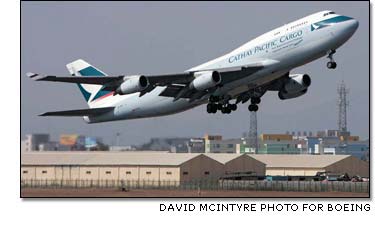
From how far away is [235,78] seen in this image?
4650 cm

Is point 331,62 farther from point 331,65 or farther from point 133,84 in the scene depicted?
point 133,84

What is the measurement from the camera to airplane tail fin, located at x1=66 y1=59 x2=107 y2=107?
5956cm

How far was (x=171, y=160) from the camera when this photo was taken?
5875cm

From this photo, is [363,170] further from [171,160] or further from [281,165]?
[171,160]

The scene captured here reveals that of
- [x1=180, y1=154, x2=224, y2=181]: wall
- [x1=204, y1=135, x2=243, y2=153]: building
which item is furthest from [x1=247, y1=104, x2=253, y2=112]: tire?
[x1=204, y1=135, x2=243, y2=153]: building

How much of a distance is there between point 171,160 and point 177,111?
897cm

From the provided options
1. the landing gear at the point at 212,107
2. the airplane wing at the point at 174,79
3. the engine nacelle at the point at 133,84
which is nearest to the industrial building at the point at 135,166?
the landing gear at the point at 212,107

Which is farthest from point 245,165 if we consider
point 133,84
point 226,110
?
point 133,84

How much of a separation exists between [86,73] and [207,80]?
55.5 feet

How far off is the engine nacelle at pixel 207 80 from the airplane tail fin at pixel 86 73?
45.9 ft

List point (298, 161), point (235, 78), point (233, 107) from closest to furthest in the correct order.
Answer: point (235, 78)
point (233, 107)
point (298, 161)

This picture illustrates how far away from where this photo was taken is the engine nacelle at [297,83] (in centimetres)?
5053

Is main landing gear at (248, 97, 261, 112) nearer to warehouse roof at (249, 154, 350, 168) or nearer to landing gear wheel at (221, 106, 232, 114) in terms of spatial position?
landing gear wheel at (221, 106, 232, 114)

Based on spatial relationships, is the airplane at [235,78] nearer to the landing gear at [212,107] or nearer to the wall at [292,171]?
the landing gear at [212,107]
